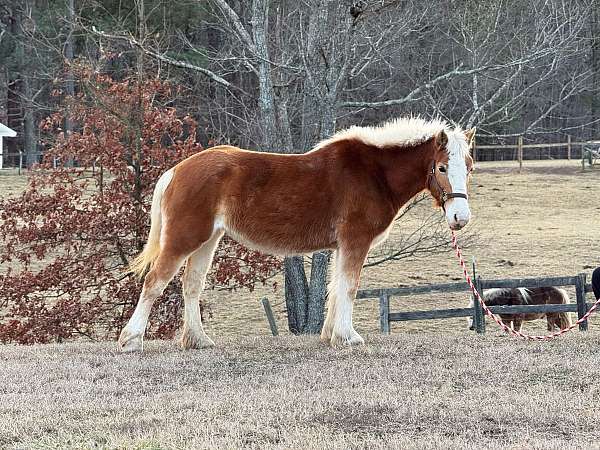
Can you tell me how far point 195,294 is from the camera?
29.5ft

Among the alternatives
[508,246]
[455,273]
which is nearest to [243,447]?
[455,273]

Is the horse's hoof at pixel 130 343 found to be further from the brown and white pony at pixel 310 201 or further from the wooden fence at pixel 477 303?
the wooden fence at pixel 477 303

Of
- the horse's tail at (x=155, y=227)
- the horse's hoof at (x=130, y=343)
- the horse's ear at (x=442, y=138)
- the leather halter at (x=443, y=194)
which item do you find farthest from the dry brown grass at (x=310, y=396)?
the horse's ear at (x=442, y=138)

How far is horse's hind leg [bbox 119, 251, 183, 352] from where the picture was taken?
848cm

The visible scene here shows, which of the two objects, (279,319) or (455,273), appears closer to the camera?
(279,319)

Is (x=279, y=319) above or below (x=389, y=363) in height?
below

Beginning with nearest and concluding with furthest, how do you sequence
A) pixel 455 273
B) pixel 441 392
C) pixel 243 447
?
pixel 243 447 < pixel 441 392 < pixel 455 273

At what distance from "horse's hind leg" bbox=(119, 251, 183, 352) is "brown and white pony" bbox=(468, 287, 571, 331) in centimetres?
632

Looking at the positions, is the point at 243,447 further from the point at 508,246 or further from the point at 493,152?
the point at 493,152

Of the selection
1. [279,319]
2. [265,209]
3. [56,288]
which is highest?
[265,209]

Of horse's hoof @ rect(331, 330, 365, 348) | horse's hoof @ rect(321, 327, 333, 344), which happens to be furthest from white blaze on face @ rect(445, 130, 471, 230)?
horse's hoof @ rect(321, 327, 333, 344)

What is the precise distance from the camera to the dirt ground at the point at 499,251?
17.5m

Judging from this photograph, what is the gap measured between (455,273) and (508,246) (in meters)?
3.40

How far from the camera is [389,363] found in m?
7.54
